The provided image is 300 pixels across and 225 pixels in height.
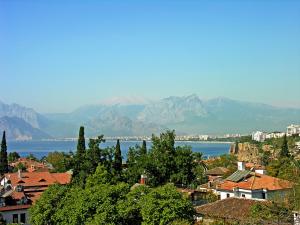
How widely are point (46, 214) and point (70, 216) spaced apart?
365 centimetres

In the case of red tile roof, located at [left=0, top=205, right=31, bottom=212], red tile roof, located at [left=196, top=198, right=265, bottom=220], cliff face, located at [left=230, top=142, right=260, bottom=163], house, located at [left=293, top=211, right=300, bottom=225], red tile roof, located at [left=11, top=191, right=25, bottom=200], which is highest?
house, located at [left=293, top=211, right=300, bottom=225]

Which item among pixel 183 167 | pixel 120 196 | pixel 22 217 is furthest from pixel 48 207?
pixel 183 167

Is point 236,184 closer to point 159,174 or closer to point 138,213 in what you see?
point 159,174

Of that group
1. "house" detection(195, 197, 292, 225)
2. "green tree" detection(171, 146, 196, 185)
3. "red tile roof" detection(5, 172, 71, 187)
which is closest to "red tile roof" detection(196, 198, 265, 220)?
"house" detection(195, 197, 292, 225)

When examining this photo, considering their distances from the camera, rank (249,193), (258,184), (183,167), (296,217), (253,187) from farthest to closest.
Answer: (183,167) → (258,184) → (253,187) → (249,193) → (296,217)

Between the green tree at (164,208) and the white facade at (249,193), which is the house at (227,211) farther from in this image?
the white facade at (249,193)

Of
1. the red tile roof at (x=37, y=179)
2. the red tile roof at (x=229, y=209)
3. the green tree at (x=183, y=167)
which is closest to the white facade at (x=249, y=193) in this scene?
the red tile roof at (x=229, y=209)

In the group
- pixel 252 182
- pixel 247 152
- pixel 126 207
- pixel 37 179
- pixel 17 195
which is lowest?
pixel 247 152

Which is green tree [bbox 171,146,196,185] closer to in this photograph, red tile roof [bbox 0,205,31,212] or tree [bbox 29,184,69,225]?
red tile roof [bbox 0,205,31,212]

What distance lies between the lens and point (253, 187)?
3809 centimetres

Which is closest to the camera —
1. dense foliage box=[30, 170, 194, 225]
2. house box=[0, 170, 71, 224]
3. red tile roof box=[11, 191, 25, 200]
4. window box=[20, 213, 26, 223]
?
dense foliage box=[30, 170, 194, 225]

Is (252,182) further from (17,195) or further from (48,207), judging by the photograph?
(17,195)

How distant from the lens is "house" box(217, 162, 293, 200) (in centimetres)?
3698

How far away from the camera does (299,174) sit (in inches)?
1033
